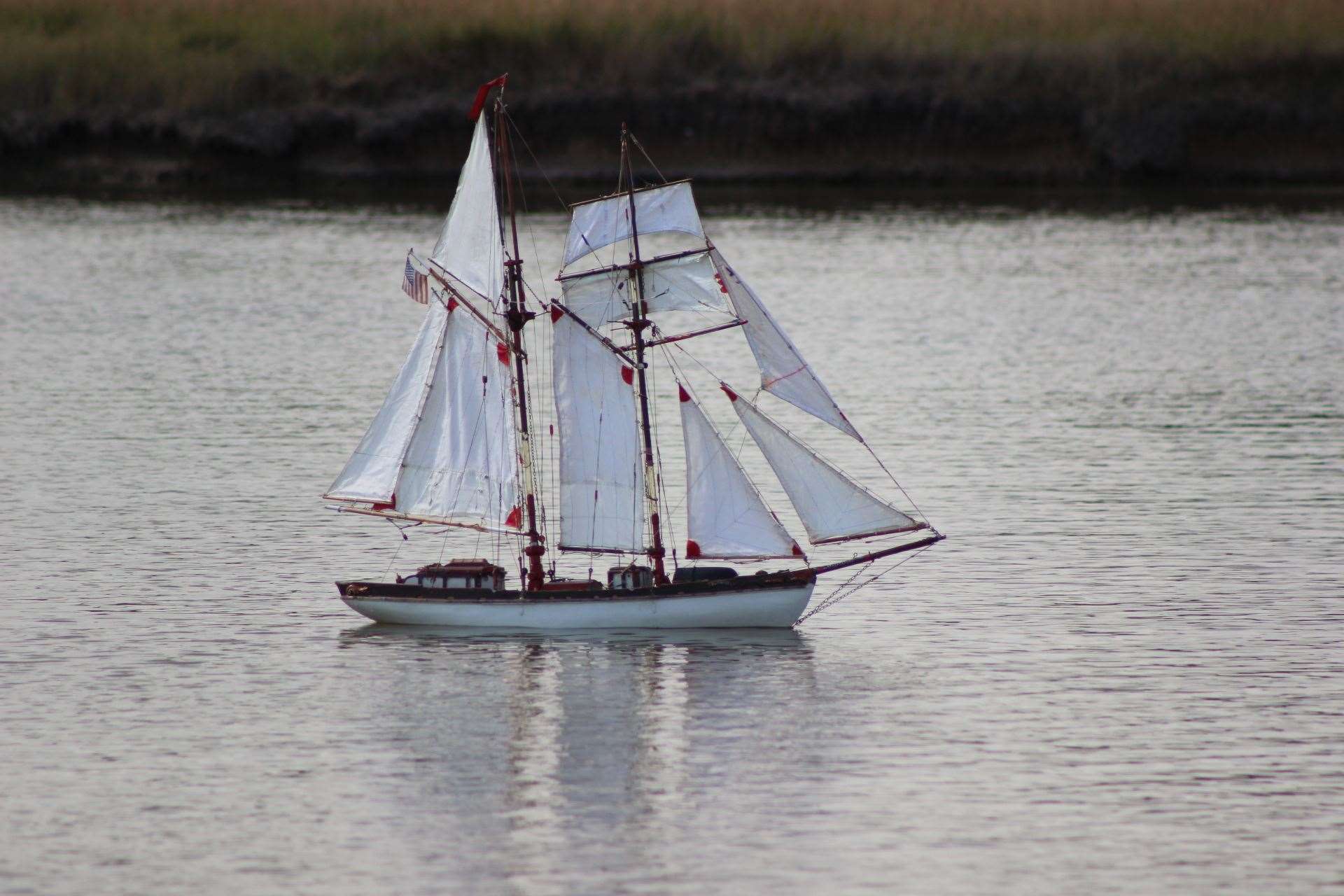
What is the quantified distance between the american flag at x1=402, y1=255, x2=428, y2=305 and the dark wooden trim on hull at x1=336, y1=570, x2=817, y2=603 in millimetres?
6693

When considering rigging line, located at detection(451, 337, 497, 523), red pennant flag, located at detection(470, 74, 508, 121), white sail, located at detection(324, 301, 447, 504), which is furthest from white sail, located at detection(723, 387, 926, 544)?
red pennant flag, located at detection(470, 74, 508, 121)

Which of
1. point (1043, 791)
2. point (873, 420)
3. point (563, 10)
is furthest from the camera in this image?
point (563, 10)

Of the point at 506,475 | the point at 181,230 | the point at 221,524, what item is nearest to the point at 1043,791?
the point at 506,475

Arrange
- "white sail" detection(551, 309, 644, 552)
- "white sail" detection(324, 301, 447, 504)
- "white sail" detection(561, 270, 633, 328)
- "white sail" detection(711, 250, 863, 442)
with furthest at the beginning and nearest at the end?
"white sail" detection(324, 301, 447, 504)
"white sail" detection(551, 309, 644, 552)
"white sail" detection(561, 270, 633, 328)
"white sail" detection(711, 250, 863, 442)

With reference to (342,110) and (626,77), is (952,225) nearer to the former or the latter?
(626,77)

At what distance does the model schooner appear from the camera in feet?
159

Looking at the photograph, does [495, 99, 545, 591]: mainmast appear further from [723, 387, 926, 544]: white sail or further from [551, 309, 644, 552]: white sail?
[723, 387, 926, 544]: white sail

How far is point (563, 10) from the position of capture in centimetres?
17650

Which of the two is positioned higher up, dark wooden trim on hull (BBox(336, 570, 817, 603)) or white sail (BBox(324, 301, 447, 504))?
white sail (BBox(324, 301, 447, 504))

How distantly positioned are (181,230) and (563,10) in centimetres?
4825

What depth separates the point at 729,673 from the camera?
45844 mm

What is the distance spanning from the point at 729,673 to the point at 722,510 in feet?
16.8

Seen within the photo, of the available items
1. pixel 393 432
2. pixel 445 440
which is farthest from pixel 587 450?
pixel 393 432

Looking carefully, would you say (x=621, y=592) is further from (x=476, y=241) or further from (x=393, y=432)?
(x=476, y=241)
